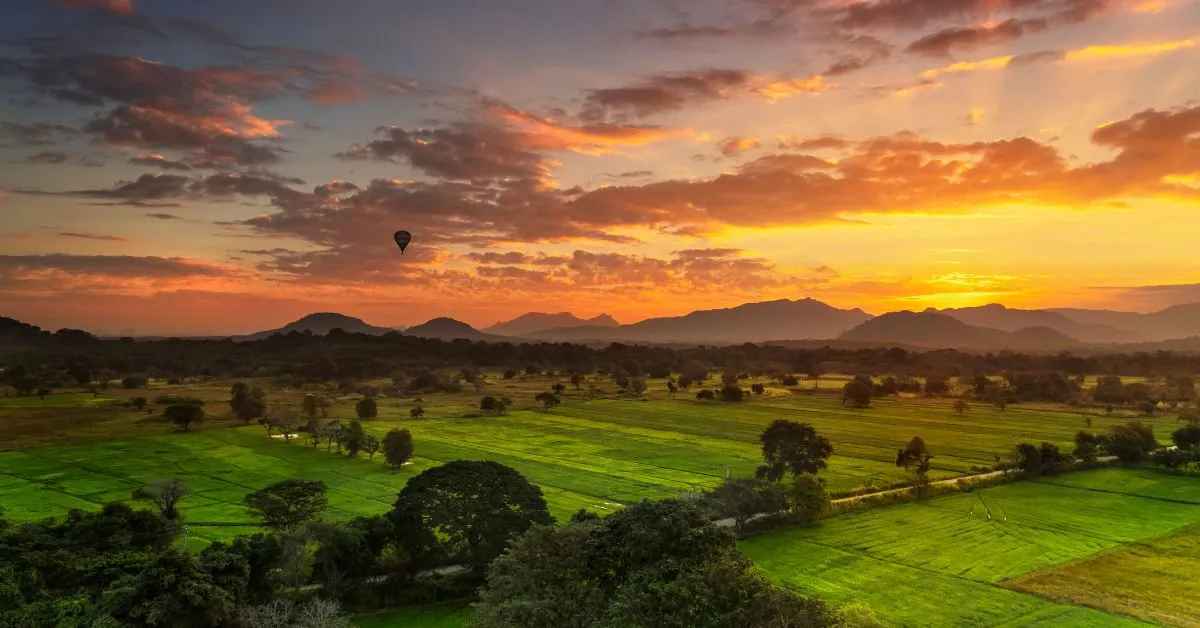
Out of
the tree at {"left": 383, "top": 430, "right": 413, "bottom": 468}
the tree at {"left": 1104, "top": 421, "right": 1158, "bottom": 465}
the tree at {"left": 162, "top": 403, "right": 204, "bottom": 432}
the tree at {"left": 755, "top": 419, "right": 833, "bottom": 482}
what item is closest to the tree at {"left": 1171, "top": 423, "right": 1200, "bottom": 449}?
the tree at {"left": 1104, "top": 421, "right": 1158, "bottom": 465}

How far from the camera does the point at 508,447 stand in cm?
9806

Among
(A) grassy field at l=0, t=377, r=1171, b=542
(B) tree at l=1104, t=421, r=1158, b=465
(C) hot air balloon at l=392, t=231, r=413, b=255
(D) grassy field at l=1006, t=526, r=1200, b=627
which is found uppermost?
(C) hot air balloon at l=392, t=231, r=413, b=255

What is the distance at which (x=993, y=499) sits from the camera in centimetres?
6994

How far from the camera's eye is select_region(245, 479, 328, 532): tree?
1999 inches

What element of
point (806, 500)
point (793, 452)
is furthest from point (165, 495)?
point (793, 452)

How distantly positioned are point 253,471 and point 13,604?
47.2 metres

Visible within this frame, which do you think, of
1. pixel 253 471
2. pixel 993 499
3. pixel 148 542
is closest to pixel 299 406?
pixel 253 471

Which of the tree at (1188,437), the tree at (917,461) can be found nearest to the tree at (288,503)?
the tree at (917,461)

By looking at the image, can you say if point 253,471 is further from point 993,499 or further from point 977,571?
point 993,499

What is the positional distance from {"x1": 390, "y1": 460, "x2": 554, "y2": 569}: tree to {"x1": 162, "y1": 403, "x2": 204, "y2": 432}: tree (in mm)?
75677

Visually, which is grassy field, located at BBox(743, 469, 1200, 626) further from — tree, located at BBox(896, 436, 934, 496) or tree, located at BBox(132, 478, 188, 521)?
tree, located at BBox(132, 478, 188, 521)

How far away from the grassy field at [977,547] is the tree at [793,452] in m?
11.7

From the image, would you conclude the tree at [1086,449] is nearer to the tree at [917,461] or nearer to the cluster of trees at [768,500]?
the tree at [917,461]

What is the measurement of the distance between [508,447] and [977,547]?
2397 inches
